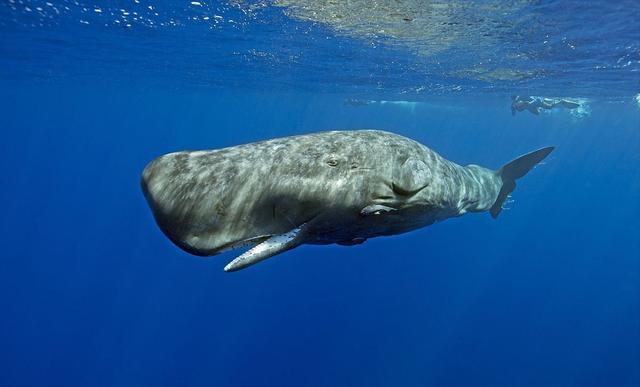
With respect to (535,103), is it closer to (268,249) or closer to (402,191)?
(402,191)

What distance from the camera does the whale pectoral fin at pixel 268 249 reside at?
10.9 ft

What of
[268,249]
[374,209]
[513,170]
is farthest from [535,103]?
[268,249]

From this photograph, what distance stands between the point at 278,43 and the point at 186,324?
4199cm

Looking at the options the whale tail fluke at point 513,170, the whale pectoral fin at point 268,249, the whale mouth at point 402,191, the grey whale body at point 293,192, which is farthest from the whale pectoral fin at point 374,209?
the whale tail fluke at point 513,170

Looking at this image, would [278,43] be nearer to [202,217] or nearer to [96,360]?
[202,217]

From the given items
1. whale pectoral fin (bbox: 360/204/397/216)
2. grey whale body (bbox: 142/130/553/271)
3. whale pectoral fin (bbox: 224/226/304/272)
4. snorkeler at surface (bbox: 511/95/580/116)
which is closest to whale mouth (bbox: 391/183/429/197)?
grey whale body (bbox: 142/130/553/271)

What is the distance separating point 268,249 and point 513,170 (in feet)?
22.7

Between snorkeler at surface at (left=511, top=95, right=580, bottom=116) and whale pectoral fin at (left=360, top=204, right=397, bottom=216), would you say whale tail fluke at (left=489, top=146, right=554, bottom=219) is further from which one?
snorkeler at surface at (left=511, top=95, right=580, bottom=116)

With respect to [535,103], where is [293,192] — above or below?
above

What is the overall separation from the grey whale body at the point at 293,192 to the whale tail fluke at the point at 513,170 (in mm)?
4530

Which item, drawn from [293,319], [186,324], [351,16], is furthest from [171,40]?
[186,324]

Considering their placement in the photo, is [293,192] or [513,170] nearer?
[293,192]

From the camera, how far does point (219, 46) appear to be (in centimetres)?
2291

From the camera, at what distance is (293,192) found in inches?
153
